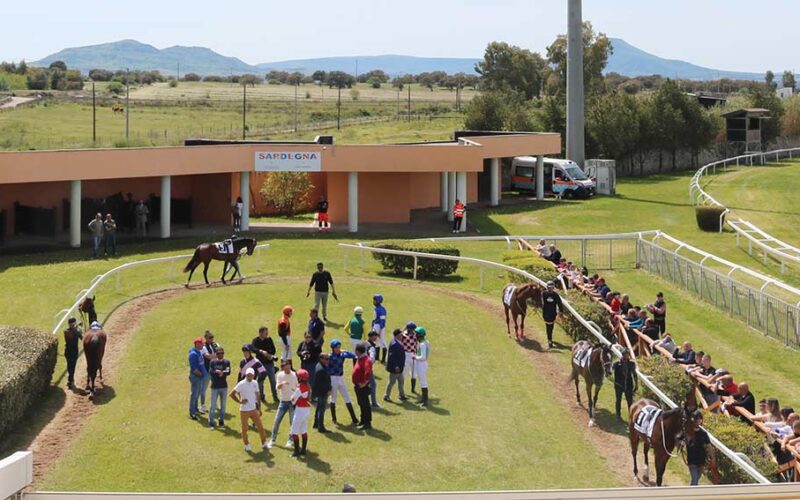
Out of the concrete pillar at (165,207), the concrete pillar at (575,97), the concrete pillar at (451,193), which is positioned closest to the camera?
the concrete pillar at (165,207)

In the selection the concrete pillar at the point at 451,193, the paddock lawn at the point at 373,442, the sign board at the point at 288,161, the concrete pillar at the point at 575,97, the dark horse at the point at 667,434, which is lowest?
the paddock lawn at the point at 373,442

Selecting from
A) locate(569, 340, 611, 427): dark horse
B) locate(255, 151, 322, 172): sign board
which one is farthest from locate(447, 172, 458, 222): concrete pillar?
locate(569, 340, 611, 427): dark horse

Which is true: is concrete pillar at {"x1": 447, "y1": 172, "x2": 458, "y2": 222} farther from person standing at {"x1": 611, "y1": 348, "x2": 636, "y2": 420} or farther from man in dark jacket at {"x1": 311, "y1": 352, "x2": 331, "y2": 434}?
man in dark jacket at {"x1": 311, "y1": 352, "x2": 331, "y2": 434}

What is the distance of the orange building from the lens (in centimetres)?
3095

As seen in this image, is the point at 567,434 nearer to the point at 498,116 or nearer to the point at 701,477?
the point at 701,477

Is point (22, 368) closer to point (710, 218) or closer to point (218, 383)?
point (218, 383)

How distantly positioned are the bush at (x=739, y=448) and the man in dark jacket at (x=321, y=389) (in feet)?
17.0

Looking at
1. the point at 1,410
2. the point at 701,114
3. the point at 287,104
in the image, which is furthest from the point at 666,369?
the point at 287,104

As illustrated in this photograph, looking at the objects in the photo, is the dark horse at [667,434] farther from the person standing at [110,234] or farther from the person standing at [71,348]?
the person standing at [110,234]

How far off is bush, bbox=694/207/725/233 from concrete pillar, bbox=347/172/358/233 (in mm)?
12611

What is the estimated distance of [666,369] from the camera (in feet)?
49.9

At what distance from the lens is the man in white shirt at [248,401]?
1368 cm

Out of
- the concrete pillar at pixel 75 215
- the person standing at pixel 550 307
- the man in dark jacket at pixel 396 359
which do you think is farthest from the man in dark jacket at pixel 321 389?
the concrete pillar at pixel 75 215

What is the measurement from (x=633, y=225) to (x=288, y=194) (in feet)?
43.3
